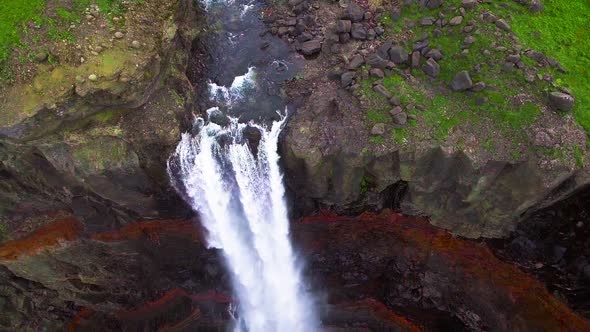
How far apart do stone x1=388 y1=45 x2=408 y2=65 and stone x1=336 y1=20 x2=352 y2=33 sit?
6.64ft

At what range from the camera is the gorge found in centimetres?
1503

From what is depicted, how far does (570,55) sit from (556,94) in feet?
8.30

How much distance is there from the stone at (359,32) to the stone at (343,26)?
0.20 m

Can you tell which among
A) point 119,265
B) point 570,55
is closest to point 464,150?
point 570,55

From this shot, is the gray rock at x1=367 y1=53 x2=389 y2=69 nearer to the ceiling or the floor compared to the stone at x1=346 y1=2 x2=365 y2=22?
Answer: nearer to the floor

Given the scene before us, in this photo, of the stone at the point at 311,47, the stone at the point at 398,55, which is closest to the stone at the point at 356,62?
the stone at the point at 398,55

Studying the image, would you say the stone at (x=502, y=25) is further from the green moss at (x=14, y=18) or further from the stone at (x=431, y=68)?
the green moss at (x=14, y=18)

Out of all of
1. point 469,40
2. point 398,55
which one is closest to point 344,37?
point 398,55

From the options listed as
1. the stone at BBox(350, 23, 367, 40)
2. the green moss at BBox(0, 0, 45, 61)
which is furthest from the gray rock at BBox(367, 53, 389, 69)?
the green moss at BBox(0, 0, 45, 61)

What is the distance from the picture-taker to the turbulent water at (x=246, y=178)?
52.4 ft

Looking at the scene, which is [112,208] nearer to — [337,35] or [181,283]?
[181,283]

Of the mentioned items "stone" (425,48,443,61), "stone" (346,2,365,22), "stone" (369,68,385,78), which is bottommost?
"stone" (369,68,385,78)

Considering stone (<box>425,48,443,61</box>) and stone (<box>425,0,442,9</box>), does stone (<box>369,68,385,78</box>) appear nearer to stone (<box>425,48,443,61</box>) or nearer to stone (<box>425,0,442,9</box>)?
stone (<box>425,48,443,61</box>)

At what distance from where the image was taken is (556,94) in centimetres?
1494
